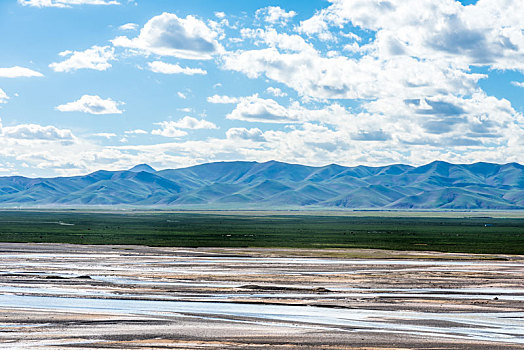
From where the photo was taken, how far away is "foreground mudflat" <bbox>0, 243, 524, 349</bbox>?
25.3 meters

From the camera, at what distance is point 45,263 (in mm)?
55188

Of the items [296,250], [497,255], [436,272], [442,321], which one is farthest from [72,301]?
[497,255]

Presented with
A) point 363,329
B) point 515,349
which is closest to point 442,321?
point 363,329

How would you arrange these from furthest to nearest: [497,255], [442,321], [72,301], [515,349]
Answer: [497,255] < [72,301] < [442,321] < [515,349]

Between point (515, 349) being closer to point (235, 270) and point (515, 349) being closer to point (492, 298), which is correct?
point (492, 298)

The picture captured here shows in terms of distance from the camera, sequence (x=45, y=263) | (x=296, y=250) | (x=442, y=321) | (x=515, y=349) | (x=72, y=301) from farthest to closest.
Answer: (x=296, y=250) → (x=45, y=263) → (x=72, y=301) → (x=442, y=321) → (x=515, y=349)

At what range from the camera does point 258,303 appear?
34406 millimetres

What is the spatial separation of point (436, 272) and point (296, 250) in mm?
24509

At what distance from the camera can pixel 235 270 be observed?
5069cm

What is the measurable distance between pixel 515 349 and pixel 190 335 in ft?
35.7

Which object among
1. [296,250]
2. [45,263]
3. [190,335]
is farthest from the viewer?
[296,250]

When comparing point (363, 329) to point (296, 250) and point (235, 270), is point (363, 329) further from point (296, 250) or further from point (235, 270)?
point (296, 250)

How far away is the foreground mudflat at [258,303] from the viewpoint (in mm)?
25266

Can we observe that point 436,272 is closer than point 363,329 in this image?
No
